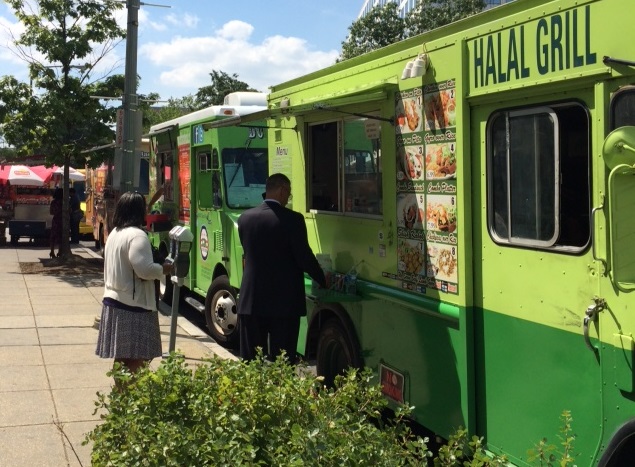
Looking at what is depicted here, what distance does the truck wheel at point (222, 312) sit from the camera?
8906 millimetres

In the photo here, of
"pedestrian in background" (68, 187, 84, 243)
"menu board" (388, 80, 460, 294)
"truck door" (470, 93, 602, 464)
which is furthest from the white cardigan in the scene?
"pedestrian in background" (68, 187, 84, 243)

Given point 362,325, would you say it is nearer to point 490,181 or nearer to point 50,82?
point 490,181

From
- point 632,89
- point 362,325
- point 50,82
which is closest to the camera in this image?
point 632,89

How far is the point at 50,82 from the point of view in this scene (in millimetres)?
15570

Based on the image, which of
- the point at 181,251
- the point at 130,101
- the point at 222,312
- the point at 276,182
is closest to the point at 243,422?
the point at 276,182

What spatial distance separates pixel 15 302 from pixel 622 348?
10.4 meters

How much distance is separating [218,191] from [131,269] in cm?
391

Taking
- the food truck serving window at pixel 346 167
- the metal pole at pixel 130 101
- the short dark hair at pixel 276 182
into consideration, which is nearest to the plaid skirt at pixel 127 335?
the short dark hair at pixel 276 182

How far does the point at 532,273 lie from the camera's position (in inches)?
151

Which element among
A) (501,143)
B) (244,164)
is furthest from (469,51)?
(244,164)

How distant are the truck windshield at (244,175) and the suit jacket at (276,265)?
3323mm

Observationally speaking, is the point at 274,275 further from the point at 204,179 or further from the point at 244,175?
the point at 204,179

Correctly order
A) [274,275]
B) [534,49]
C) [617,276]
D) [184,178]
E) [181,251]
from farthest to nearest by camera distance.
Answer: [184,178] → [181,251] → [274,275] → [534,49] → [617,276]

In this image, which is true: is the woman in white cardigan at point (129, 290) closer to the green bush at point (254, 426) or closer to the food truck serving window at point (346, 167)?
the food truck serving window at point (346, 167)
